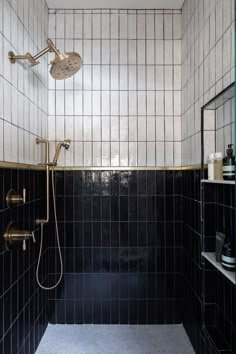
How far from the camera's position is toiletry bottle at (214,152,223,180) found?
139cm

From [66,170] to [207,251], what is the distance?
1.30 meters

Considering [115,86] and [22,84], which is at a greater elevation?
[115,86]

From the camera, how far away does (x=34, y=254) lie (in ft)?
6.25

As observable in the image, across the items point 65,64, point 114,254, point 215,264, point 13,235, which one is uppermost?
point 65,64

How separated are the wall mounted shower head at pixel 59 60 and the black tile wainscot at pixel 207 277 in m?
1.09

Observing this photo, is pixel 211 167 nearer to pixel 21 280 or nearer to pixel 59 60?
pixel 59 60

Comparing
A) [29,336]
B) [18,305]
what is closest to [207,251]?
[18,305]

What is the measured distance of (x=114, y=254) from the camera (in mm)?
2246

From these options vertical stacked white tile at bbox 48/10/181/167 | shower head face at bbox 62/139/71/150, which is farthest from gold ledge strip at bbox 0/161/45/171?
vertical stacked white tile at bbox 48/10/181/167

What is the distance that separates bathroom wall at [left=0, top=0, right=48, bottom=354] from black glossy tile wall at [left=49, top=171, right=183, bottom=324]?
0.75 feet

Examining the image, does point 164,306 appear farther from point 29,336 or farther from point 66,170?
point 66,170

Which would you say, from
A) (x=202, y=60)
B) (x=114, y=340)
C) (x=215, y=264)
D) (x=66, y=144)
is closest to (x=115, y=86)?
(x=66, y=144)

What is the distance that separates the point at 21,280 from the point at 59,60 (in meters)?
1.38

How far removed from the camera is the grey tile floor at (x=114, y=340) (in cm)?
191
